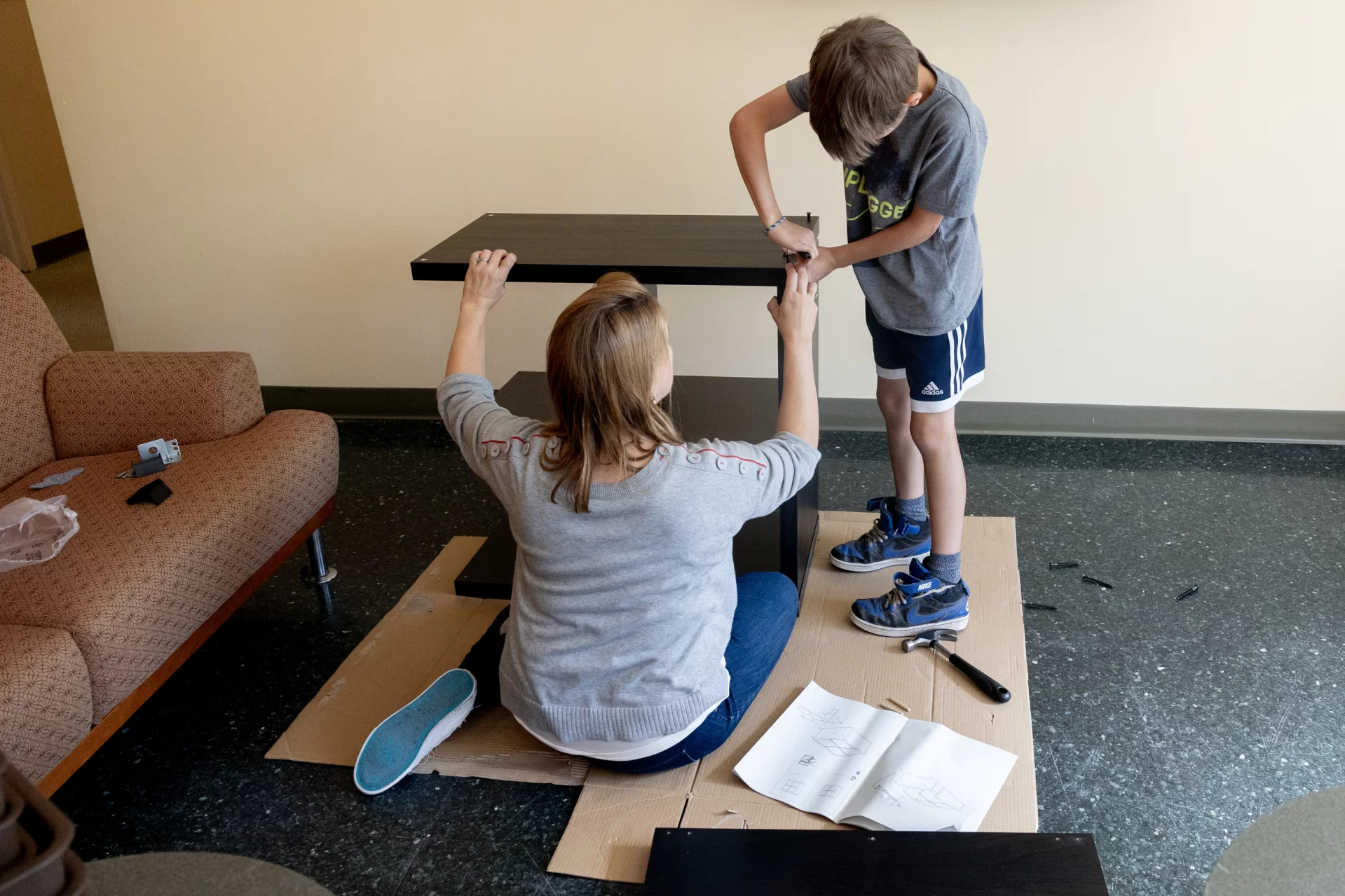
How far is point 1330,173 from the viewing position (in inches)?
98.4

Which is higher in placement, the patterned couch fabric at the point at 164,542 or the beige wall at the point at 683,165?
the beige wall at the point at 683,165

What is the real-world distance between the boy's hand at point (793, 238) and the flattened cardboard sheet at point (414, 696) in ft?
3.08

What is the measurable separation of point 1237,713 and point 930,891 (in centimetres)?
76

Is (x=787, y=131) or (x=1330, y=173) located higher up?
(x=787, y=131)

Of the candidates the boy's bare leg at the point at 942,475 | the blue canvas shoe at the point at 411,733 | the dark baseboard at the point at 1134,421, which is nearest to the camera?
the blue canvas shoe at the point at 411,733

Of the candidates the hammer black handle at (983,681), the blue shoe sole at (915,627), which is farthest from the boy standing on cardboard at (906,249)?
the hammer black handle at (983,681)

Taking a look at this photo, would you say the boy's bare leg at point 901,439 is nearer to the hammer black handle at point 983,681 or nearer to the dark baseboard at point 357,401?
the hammer black handle at point 983,681

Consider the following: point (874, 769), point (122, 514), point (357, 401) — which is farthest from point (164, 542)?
point (357, 401)

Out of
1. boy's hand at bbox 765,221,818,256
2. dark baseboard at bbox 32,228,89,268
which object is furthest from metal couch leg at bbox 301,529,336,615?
dark baseboard at bbox 32,228,89,268

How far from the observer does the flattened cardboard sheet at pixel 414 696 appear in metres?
1.74

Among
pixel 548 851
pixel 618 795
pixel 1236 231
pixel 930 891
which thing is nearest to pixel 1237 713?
pixel 930 891

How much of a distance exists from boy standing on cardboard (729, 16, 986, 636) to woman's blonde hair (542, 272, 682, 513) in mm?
489

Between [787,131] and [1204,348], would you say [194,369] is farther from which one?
[1204,348]

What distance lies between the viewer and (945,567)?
2.02m
